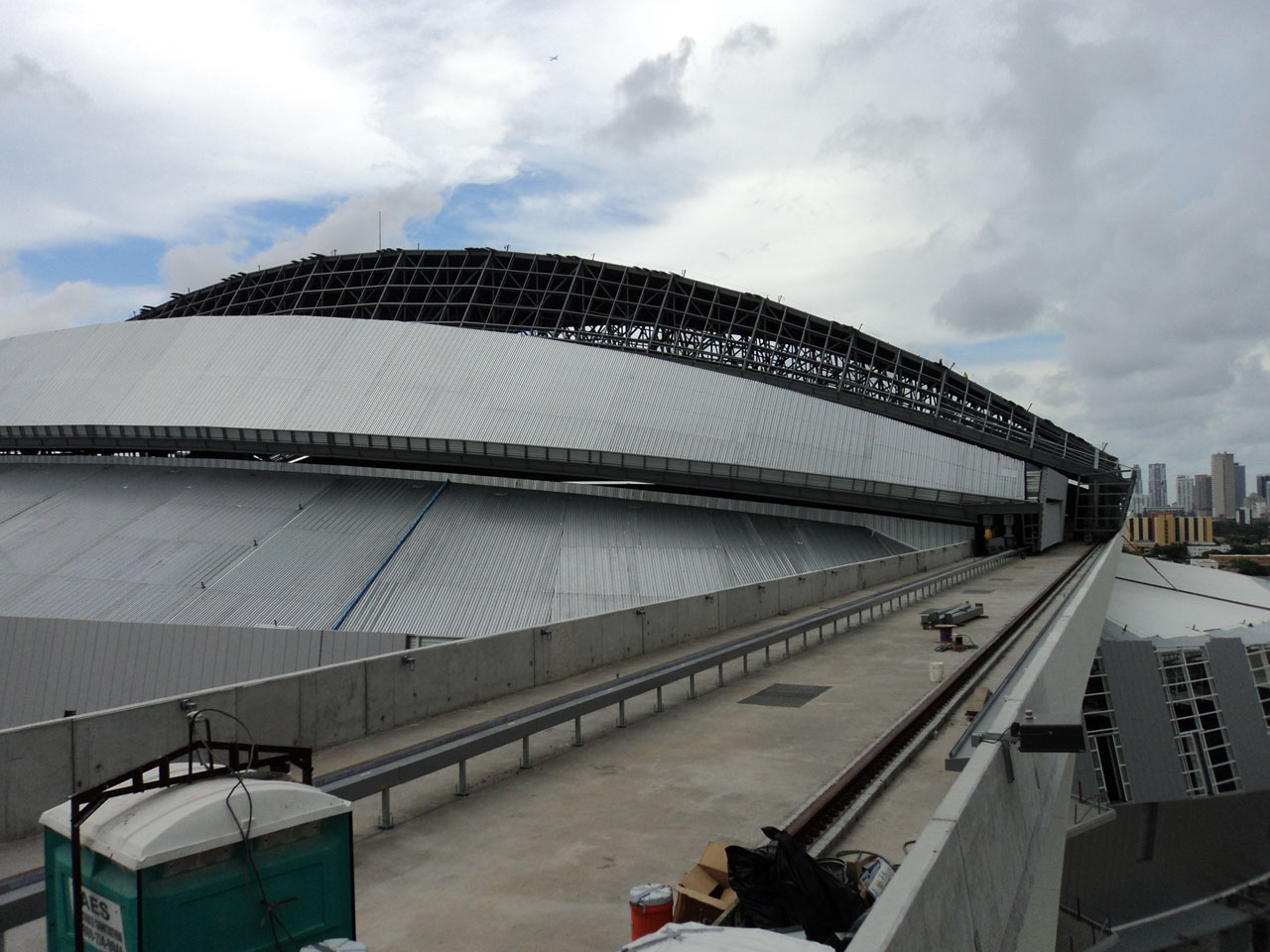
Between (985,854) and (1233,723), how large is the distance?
94.0 ft

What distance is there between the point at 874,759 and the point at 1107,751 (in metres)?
25.0

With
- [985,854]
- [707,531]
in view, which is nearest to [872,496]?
[707,531]

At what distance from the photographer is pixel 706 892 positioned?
16.8 ft

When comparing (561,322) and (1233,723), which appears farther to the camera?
(561,322)

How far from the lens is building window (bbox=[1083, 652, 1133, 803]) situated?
2725 cm

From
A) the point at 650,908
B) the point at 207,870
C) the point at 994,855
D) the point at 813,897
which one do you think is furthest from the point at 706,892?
the point at 207,870

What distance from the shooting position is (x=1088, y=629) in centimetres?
1405

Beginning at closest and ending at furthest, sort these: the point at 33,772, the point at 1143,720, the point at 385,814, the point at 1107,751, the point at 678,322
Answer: the point at 33,772
the point at 385,814
the point at 1143,720
the point at 1107,751
the point at 678,322

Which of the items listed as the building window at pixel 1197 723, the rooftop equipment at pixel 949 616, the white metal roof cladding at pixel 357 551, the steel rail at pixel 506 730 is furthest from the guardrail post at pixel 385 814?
the building window at pixel 1197 723

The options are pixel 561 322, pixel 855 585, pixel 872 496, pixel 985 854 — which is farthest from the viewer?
pixel 561 322

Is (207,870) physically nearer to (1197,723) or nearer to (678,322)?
(1197,723)

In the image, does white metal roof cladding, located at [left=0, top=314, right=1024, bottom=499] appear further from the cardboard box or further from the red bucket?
the red bucket

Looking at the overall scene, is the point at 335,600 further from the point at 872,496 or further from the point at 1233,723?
the point at 1233,723

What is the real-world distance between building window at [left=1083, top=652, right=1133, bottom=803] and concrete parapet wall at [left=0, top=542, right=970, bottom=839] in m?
18.4
